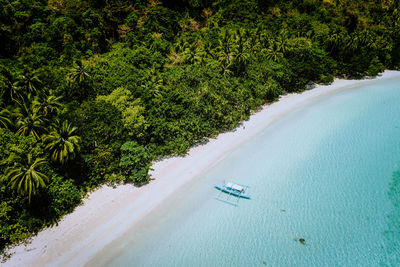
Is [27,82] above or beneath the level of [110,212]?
above

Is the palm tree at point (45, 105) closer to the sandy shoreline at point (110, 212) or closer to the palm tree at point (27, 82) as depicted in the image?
the palm tree at point (27, 82)

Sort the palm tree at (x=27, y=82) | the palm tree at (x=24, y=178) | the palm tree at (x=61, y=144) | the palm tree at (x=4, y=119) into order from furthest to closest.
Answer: the palm tree at (x=27, y=82)
the palm tree at (x=4, y=119)
the palm tree at (x=61, y=144)
the palm tree at (x=24, y=178)

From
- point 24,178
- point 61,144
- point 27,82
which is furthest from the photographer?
point 27,82

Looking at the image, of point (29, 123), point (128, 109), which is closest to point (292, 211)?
point (128, 109)

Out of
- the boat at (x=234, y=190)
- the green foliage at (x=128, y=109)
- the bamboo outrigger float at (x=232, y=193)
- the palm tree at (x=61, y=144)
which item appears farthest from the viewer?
the green foliage at (x=128, y=109)

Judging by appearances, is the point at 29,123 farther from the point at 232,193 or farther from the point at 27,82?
the point at 232,193

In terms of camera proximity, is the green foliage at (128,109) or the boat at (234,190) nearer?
the boat at (234,190)

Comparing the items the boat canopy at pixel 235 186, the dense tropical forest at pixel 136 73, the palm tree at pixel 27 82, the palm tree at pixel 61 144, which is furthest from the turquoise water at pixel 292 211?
the palm tree at pixel 27 82

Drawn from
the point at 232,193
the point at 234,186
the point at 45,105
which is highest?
the point at 45,105
